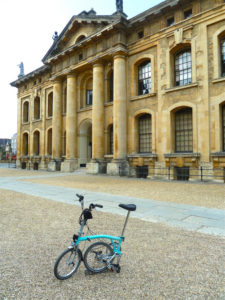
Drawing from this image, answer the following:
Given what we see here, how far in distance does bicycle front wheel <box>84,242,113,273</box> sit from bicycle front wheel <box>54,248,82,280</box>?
0.60ft

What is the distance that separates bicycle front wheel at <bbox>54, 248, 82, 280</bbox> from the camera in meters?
2.80

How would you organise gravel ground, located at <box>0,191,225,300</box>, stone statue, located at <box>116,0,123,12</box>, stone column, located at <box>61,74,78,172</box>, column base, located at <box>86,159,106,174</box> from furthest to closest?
stone column, located at <box>61,74,78,172</box> → column base, located at <box>86,159,106,174</box> → stone statue, located at <box>116,0,123,12</box> → gravel ground, located at <box>0,191,225,300</box>

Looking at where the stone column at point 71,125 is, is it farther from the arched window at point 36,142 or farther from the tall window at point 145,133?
the arched window at point 36,142

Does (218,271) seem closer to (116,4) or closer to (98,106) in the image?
(98,106)

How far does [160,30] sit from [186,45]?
252cm

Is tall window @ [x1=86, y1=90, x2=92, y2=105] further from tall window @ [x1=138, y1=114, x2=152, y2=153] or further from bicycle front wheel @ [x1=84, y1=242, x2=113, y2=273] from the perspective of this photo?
bicycle front wheel @ [x1=84, y1=242, x2=113, y2=273]

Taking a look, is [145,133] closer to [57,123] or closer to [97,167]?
[97,167]

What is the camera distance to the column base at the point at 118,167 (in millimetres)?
18344

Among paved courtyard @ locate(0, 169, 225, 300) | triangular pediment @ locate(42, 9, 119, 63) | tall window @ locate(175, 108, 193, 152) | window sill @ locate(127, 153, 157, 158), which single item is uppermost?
triangular pediment @ locate(42, 9, 119, 63)

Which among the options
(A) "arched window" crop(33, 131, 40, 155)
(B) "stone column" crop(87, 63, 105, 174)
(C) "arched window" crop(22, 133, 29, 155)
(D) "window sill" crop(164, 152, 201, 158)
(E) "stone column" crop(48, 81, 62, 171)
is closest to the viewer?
(D) "window sill" crop(164, 152, 201, 158)

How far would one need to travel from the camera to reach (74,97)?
24203mm

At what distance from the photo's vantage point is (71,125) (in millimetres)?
23984

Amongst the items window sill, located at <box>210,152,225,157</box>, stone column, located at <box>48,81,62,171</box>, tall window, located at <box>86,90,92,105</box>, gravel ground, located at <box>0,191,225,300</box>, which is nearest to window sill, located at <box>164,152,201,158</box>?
window sill, located at <box>210,152,225,157</box>

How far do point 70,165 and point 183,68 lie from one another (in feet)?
45.8
